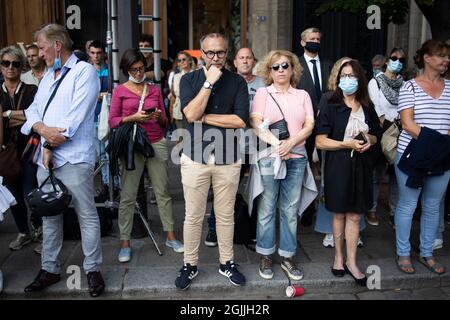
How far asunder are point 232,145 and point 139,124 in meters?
1.08

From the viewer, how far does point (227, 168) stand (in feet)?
13.7

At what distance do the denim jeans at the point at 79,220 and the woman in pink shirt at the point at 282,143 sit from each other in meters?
1.39

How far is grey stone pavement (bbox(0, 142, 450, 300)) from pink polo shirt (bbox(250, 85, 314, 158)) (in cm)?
111

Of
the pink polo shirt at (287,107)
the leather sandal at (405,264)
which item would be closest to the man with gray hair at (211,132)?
the pink polo shirt at (287,107)

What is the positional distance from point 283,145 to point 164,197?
1.41 metres

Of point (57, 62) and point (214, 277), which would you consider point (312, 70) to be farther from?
point (57, 62)

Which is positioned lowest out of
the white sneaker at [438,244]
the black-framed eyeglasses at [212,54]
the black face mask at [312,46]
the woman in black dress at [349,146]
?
the white sneaker at [438,244]

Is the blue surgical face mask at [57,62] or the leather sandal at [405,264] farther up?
the blue surgical face mask at [57,62]

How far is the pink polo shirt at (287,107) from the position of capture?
4.32m

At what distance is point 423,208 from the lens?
4.73m

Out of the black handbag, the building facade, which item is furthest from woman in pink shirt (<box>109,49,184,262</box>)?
the building facade

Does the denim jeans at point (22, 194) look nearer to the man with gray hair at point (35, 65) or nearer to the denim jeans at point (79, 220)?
the denim jeans at point (79, 220)

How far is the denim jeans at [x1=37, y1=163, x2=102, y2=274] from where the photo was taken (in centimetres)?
409

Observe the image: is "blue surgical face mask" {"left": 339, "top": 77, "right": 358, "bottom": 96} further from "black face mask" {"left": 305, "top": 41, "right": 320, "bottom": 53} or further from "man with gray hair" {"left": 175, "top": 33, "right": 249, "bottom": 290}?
"black face mask" {"left": 305, "top": 41, "right": 320, "bottom": 53}
